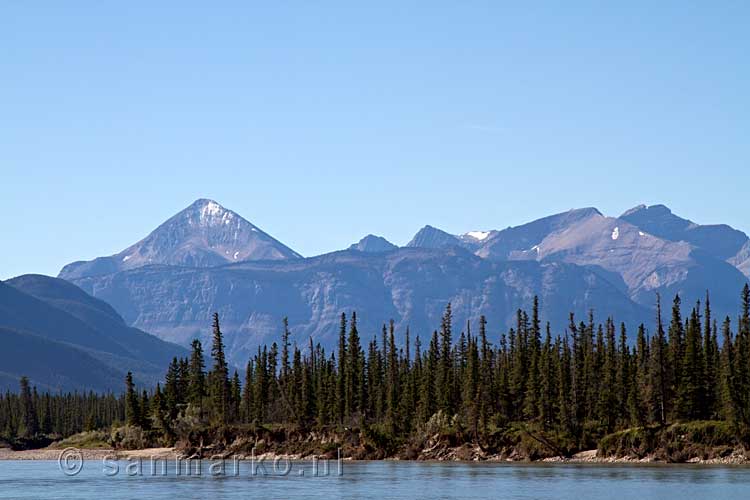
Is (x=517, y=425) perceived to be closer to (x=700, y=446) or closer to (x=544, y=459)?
(x=544, y=459)

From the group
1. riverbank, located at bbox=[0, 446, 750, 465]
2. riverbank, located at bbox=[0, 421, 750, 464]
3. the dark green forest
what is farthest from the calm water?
the dark green forest

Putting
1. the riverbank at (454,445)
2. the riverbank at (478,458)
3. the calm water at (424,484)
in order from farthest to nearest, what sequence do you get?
the riverbank at (454,445), the riverbank at (478,458), the calm water at (424,484)

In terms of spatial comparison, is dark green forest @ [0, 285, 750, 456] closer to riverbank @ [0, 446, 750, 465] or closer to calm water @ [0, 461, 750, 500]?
riverbank @ [0, 446, 750, 465]

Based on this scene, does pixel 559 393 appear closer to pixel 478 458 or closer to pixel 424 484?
pixel 478 458

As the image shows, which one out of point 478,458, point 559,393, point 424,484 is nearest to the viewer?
point 424,484

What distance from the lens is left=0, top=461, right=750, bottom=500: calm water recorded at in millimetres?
109125

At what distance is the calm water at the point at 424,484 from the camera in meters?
109

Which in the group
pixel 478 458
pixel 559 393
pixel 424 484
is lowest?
pixel 424 484

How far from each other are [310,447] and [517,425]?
2955 cm

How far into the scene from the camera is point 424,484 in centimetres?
12112

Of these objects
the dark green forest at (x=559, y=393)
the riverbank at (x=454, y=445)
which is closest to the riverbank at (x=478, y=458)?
the riverbank at (x=454, y=445)

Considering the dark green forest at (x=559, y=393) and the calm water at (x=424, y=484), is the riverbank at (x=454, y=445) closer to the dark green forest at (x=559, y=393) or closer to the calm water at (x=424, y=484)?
the dark green forest at (x=559, y=393)

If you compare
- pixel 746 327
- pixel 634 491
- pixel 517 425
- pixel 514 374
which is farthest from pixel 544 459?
pixel 634 491

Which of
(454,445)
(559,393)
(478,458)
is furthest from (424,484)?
(454,445)
